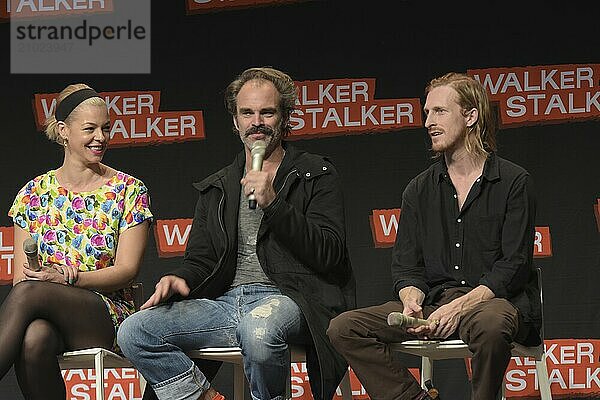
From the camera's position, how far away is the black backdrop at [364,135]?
4.58 meters

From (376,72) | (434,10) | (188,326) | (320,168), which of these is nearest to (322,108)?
(376,72)

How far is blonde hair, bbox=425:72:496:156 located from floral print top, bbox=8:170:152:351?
1.08m

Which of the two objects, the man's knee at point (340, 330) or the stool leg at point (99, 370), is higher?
the man's knee at point (340, 330)

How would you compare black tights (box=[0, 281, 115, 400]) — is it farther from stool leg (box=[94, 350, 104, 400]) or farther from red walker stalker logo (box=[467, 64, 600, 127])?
red walker stalker logo (box=[467, 64, 600, 127])

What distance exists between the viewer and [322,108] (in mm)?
4750

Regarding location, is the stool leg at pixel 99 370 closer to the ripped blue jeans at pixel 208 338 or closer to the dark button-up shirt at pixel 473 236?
the ripped blue jeans at pixel 208 338

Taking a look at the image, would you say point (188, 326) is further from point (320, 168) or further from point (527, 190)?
point (527, 190)

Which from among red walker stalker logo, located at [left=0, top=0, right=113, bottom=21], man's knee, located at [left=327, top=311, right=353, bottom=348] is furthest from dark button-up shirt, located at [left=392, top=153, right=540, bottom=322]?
red walker stalker logo, located at [left=0, top=0, right=113, bottom=21]

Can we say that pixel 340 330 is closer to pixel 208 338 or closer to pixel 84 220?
pixel 208 338

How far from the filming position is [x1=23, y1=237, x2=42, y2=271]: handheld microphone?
340cm

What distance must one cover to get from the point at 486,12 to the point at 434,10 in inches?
8.4

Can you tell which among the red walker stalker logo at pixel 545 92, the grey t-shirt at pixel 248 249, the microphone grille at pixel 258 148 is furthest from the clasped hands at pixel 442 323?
the red walker stalker logo at pixel 545 92

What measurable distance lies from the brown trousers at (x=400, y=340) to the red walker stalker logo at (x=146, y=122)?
170 centimetres

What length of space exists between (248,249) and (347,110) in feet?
4.35
